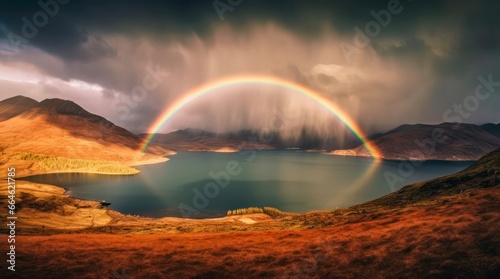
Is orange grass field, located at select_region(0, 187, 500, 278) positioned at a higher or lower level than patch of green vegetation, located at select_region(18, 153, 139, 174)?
lower

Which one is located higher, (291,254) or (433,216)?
(433,216)

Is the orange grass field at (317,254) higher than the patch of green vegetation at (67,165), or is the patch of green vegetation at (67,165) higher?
the patch of green vegetation at (67,165)

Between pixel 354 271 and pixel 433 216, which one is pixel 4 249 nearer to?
pixel 354 271

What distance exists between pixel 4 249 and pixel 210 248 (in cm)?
1705

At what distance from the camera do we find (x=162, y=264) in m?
20.6

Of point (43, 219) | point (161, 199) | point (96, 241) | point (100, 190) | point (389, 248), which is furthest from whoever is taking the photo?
point (100, 190)

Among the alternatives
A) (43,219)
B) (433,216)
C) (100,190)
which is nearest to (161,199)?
(100,190)

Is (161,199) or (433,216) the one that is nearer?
(433,216)

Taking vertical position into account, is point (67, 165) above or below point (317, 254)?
above

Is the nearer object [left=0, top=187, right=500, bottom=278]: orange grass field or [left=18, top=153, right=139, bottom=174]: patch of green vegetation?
[left=0, top=187, right=500, bottom=278]: orange grass field

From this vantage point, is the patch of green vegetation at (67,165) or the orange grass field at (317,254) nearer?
the orange grass field at (317,254)

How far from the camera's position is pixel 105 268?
19562mm

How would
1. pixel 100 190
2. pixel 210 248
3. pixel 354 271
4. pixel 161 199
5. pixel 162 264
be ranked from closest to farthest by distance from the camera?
pixel 354 271 → pixel 162 264 → pixel 210 248 → pixel 161 199 → pixel 100 190

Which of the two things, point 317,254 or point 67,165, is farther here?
point 67,165
